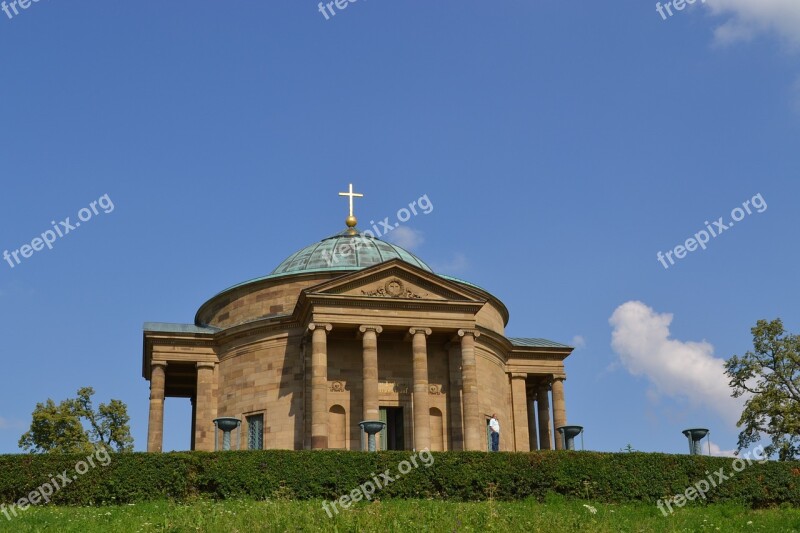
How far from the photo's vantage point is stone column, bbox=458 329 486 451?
131 feet

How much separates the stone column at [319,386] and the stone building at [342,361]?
50 mm

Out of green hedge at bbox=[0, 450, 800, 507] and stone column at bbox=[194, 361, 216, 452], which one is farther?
stone column at bbox=[194, 361, 216, 452]

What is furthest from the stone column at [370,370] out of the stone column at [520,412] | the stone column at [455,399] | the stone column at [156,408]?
the stone column at [520,412]

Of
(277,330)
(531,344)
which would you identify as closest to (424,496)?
(277,330)

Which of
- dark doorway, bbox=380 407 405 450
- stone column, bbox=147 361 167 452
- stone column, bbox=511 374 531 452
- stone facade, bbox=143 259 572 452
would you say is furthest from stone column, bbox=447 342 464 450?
stone column, bbox=147 361 167 452

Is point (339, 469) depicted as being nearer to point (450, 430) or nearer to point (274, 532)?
point (274, 532)

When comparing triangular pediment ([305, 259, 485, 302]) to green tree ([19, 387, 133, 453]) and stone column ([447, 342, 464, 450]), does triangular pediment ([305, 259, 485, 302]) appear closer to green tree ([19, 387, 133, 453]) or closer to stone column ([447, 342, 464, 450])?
stone column ([447, 342, 464, 450])

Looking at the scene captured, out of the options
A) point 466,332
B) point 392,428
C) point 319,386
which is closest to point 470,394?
point 466,332

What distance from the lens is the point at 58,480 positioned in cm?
2741

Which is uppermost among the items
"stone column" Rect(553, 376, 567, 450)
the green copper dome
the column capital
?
the green copper dome

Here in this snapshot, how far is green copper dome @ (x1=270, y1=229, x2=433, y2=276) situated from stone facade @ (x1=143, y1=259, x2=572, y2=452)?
207 cm

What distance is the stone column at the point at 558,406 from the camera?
48.3 m

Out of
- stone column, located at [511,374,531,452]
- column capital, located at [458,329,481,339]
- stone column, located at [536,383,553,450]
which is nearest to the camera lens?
column capital, located at [458,329,481,339]

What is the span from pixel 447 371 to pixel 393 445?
170 inches
